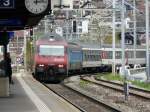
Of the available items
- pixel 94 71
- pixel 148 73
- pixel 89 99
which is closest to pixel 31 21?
pixel 89 99

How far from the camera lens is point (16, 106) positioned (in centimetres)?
1814

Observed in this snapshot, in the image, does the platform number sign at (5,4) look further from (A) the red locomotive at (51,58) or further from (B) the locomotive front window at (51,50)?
(B) the locomotive front window at (51,50)

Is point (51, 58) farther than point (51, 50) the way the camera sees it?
No

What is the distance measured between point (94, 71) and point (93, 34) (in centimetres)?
2262

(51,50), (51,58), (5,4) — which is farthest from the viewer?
(51,50)

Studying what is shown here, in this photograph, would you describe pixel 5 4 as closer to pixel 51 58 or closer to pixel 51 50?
pixel 51 58

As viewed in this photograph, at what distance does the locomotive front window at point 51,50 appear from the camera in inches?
1641

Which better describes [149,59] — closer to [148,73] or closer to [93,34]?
[148,73]

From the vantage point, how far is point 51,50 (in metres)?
41.9

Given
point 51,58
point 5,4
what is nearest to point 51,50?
point 51,58

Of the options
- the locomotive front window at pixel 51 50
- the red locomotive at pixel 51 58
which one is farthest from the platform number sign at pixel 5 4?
the locomotive front window at pixel 51 50

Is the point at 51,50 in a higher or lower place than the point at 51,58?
higher

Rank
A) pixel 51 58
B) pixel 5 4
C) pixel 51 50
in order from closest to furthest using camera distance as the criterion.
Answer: pixel 5 4 < pixel 51 58 < pixel 51 50

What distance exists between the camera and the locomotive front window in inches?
1641
